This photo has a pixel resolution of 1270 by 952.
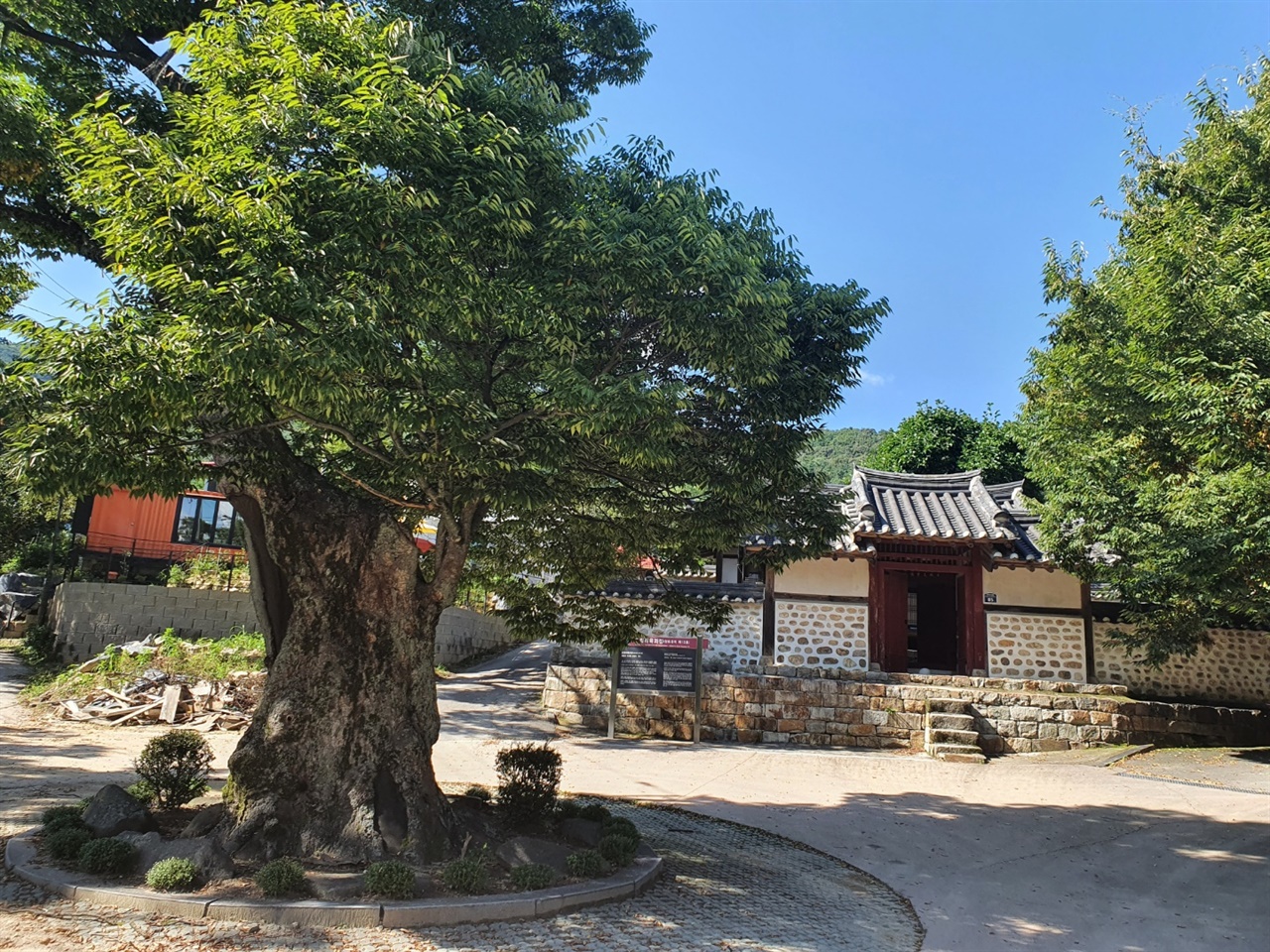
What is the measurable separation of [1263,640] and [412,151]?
18.4 metres

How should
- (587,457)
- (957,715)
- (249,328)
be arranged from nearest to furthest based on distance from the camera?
(249,328) < (587,457) < (957,715)

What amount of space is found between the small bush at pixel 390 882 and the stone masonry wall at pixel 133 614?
14545mm

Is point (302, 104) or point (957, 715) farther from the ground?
point (302, 104)

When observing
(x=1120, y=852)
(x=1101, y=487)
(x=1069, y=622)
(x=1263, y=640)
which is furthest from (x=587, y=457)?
(x=1263, y=640)

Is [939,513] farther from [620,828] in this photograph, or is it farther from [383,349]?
[383,349]

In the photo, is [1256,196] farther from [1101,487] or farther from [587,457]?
[587,457]

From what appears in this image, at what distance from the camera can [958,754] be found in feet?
44.6

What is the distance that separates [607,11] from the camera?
898cm

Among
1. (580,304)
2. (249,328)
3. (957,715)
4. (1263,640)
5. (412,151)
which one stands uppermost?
(412,151)

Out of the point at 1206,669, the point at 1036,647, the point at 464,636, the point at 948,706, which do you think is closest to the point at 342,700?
the point at 948,706

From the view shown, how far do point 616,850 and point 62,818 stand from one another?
4472 millimetres

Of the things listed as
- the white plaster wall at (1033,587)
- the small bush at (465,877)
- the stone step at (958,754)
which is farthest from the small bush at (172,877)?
the white plaster wall at (1033,587)

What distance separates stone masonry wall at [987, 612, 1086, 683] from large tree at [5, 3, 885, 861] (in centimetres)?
1061

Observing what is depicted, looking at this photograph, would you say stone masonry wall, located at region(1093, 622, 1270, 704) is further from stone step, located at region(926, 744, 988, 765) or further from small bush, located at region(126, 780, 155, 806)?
small bush, located at region(126, 780, 155, 806)
